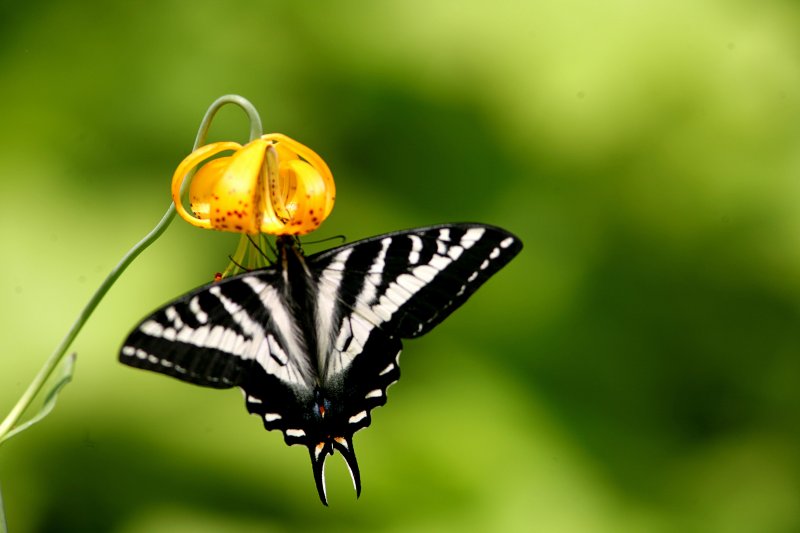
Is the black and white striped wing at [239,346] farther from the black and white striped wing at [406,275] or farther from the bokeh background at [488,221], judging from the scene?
the bokeh background at [488,221]

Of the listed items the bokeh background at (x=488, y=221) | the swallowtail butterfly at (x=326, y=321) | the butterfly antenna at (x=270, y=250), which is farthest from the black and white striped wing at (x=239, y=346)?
the bokeh background at (x=488, y=221)

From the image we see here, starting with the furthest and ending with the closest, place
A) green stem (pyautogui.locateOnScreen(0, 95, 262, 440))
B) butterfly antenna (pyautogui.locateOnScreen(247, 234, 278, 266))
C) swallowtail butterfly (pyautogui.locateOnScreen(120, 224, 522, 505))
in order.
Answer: butterfly antenna (pyautogui.locateOnScreen(247, 234, 278, 266)) → swallowtail butterfly (pyautogui.locateOnScreen(120, 224, 522, 505)) → green stem (pyautogui.locateOnScreen(0, 95, 262, 440))

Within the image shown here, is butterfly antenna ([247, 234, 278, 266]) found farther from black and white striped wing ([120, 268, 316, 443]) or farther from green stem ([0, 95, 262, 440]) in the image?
green stem ([0, 95, 262, 440])

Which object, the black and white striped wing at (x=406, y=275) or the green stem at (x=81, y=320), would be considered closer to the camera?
the green stem at (x=81, y=320)

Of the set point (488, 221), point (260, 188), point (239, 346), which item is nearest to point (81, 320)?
point (239, 346)

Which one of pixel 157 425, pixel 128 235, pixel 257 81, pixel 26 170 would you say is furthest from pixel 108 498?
pixel 257 81

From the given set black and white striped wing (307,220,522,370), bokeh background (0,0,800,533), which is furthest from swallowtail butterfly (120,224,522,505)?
bokeh background (0,0,800,533)

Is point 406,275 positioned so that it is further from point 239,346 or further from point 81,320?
point 81,320
